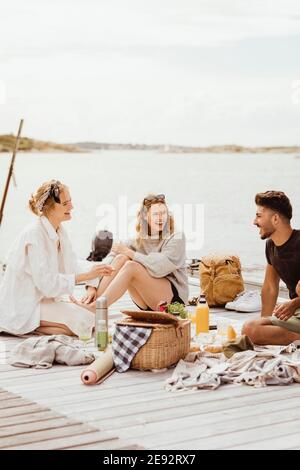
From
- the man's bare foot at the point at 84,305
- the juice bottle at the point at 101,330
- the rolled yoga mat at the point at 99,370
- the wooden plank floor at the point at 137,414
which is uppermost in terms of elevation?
the man's bare foot at the point at 84,305

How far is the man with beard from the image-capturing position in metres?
4.80

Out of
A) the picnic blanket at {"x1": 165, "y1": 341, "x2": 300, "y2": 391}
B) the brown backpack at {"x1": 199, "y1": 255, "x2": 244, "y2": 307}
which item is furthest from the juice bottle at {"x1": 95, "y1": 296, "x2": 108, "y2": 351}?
the brown backpack at {"x1": 199, "y1": 255, "x2": 244, "y2": 307}

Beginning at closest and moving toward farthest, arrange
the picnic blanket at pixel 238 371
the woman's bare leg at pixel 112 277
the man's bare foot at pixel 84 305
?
the picnic blanket at pixel 238 371 < the man's bare foot at pixel 84 305 < the woman's bare leg at pixel 112 277

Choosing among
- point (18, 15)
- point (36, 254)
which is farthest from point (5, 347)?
point (18, 15)

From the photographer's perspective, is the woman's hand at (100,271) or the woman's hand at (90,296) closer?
the woman's hand at (100,271)

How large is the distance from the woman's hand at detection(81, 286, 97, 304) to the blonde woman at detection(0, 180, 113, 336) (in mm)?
318

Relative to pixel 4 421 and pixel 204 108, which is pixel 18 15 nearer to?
pixel 204 108

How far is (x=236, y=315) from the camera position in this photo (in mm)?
6051

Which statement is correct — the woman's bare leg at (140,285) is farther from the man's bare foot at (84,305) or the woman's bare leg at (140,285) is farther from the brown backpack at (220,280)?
the brown backpack at (220,280)

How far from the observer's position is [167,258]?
5.71 meters

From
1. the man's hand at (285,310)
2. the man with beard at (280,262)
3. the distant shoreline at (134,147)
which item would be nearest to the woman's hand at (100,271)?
the man with beard at (280,262)

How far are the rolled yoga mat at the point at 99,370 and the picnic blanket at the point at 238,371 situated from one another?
0.30m

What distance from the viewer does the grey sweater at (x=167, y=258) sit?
570 cm

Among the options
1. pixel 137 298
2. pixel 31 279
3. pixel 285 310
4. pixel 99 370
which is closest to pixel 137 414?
pixel 99 370
